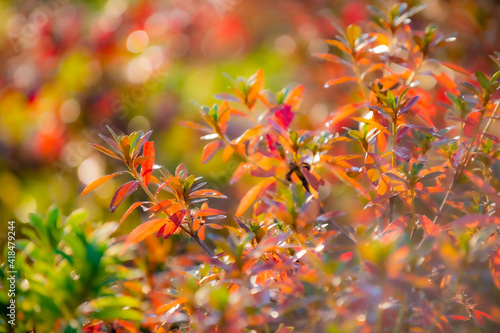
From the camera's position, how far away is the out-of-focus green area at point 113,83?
2.57 m

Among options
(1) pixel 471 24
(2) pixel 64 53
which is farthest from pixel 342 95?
(2) pixel 64 53

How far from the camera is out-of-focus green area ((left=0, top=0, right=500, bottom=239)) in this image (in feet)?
8.43

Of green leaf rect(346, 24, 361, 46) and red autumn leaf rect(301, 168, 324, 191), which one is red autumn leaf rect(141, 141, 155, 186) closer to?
red autumn leaf rect(301, 168, 324, 191)

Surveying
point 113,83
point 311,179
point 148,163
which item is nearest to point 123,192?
point 148,163

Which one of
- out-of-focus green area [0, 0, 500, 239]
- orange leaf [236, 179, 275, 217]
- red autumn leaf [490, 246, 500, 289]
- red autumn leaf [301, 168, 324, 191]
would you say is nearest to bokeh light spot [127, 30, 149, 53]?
out-of-focus green area [0, 0, 500, 239]

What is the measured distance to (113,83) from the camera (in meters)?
2.91

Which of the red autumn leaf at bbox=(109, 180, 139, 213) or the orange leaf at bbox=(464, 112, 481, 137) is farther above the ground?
the red autumn leaf at bbox=(109, 180, 139, 213)

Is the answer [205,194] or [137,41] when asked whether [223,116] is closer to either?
[205,194]

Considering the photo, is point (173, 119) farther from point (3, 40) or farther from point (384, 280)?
point (384, 280)

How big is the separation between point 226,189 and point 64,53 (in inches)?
54.3

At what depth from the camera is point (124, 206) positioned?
235 cm

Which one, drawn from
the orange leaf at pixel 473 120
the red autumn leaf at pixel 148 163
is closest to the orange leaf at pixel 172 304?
the red autumn leaf at pixel 148 163

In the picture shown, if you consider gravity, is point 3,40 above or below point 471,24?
above

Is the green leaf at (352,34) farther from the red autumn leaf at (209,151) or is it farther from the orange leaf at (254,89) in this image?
the red autumn leaf at (209,151)
